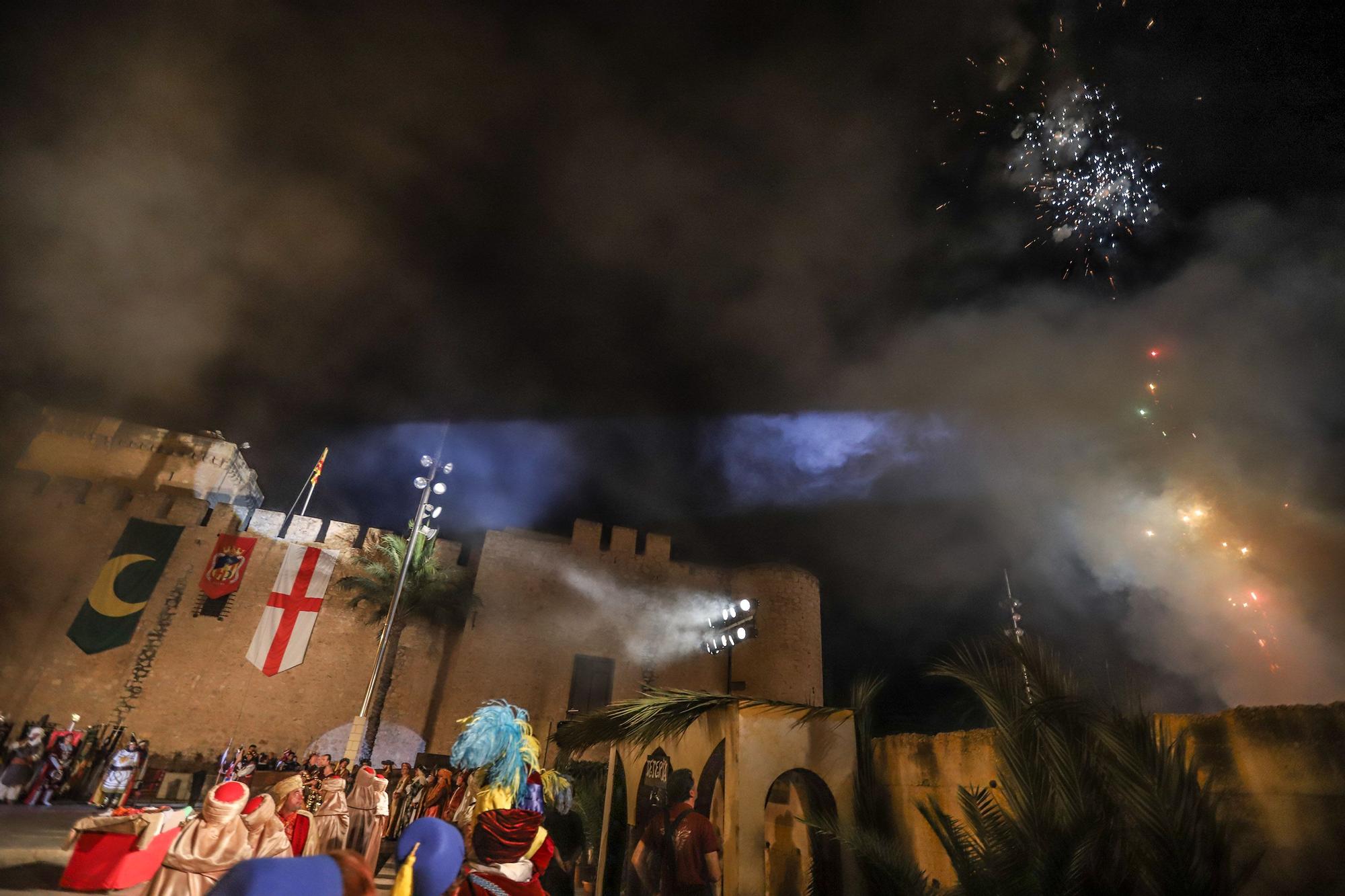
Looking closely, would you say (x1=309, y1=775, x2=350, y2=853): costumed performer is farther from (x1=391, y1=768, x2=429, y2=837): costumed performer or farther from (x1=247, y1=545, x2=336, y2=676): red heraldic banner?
(x1=247, y1=545, x2=336, y2=676): red heraldic banner

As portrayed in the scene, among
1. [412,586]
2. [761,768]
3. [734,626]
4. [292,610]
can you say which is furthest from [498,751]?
[292,610]

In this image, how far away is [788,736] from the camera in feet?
19.4

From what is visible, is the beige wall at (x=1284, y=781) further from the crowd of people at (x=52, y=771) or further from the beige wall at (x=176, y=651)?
the beige wall at (x=176, y=651)

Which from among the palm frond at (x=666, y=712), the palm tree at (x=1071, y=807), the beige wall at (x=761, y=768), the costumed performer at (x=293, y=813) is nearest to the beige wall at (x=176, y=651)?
the costumed performer at (x=293, y=813)

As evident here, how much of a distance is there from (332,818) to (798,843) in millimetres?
5654

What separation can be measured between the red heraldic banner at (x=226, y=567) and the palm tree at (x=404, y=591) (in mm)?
3191

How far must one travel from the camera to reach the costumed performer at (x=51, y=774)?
11.5 m

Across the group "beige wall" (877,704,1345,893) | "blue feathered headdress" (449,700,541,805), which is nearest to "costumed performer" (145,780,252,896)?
"blue feathered headdress" (449,700,541,805)

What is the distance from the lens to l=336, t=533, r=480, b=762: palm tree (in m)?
20.4

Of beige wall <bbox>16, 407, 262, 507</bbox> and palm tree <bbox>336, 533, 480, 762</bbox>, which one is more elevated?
beige wall <bbox>16, 407, 262, 507</bbox>

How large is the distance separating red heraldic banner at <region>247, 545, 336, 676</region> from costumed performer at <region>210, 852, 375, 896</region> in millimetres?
22859

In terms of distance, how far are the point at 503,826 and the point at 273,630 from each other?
2158cm

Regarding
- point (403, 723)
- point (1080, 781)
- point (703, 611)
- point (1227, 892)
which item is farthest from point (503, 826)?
point (703, 611)

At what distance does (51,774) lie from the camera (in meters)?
12.0
